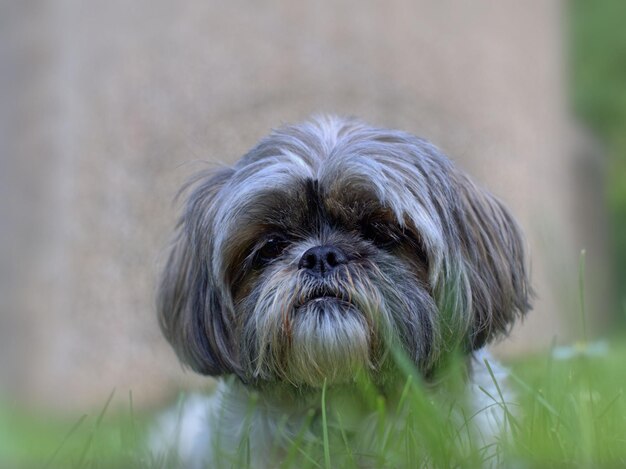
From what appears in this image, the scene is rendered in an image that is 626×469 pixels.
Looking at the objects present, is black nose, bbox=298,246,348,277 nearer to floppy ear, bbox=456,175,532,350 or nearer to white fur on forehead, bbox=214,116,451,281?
white fur on forehead, bbox=214,116,451,281

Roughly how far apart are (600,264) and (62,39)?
10452 millimetres

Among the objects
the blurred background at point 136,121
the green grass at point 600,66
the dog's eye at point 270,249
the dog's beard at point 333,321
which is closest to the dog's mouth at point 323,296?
the dog's beard at point 333,321

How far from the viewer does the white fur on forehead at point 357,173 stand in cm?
236

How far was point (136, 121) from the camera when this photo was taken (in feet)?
19.4

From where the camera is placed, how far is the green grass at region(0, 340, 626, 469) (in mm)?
1611

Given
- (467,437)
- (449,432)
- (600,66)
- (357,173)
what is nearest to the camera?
(449,432)

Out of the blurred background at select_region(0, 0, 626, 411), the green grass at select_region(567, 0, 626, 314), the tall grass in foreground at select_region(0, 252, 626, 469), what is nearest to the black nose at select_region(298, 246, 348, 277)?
the tall grass in foreground at select_region(0, 252, 626, 469)

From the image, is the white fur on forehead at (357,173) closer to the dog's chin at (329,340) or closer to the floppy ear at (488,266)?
the floppy ear at (488,266)

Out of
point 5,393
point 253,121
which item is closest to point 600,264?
point 253,121

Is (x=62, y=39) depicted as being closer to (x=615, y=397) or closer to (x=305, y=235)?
(x=305, y=235)

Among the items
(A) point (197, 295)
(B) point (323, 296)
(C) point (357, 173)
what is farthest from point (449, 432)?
(A) point (197, 295)

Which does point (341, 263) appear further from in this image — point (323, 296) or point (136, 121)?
point (136, 121)

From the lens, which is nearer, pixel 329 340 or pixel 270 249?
pixel 329 340

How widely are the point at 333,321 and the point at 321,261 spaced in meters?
0.19
